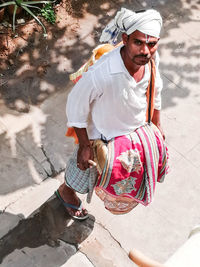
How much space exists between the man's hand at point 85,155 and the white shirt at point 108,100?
122mm

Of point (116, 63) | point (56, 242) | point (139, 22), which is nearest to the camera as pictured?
point (139, 22)

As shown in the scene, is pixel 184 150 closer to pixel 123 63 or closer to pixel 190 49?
pixel 190 49

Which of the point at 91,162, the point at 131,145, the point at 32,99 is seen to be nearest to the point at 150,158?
the point at 131,145

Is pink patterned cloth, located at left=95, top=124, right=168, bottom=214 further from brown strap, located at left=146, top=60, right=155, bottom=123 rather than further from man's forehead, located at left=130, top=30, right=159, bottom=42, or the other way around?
man's forehead, located at left=130, top=30, right=159, bottom=42

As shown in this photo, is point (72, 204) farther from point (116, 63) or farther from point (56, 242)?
point (116, 63)

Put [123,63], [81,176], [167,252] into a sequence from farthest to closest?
[167,252] → [81,176] → [123,63]

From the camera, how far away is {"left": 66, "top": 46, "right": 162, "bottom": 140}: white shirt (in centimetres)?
238

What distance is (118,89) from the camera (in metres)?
2.41

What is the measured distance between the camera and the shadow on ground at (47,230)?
3369 mm

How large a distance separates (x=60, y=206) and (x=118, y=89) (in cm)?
161

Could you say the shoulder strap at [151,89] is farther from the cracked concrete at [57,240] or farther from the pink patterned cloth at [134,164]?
the cracked concrete at [57,240]

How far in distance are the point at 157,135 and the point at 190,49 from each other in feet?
8.68

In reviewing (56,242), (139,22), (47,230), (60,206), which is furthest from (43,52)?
(139,22)

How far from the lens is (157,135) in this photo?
274 cm
